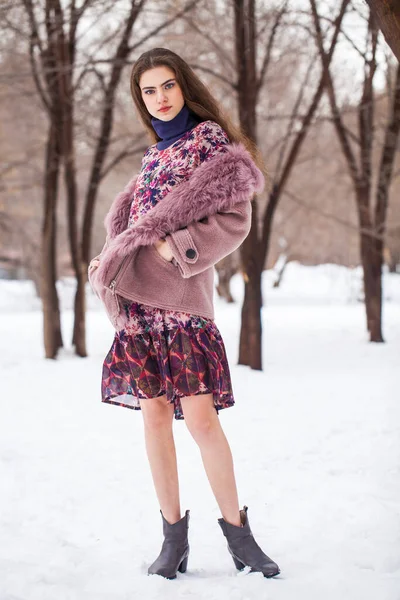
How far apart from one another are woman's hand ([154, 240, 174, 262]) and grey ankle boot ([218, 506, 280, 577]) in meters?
0.91

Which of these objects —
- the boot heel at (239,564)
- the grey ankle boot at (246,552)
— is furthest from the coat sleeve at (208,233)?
the boot heel at (239,564)

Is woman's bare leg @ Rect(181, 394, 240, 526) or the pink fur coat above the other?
the pink fur coat

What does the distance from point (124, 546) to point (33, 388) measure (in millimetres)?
3343

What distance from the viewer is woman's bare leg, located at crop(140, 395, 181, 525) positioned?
6.86 feet

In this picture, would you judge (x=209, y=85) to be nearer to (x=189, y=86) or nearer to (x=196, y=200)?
(x=189, y=86)

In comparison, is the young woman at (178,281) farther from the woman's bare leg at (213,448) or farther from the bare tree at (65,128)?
the bare tree at (65,128)

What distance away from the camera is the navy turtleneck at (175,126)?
2.10 metres

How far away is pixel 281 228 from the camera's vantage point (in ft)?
61.3

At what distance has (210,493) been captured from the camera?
293 centimetres

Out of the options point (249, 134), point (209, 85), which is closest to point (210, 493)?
point (209, 85)

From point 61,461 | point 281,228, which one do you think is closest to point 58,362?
point 61,461

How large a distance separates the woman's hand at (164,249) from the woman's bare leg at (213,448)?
0.47m

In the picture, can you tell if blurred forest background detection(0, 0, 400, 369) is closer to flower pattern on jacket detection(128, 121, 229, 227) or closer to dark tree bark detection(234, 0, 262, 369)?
dark tree bark detection(234, 0, 262, 369)

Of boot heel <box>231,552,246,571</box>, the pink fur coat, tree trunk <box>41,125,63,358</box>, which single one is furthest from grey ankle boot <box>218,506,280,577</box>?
tree trunk <box>41,125,63,358</box>
